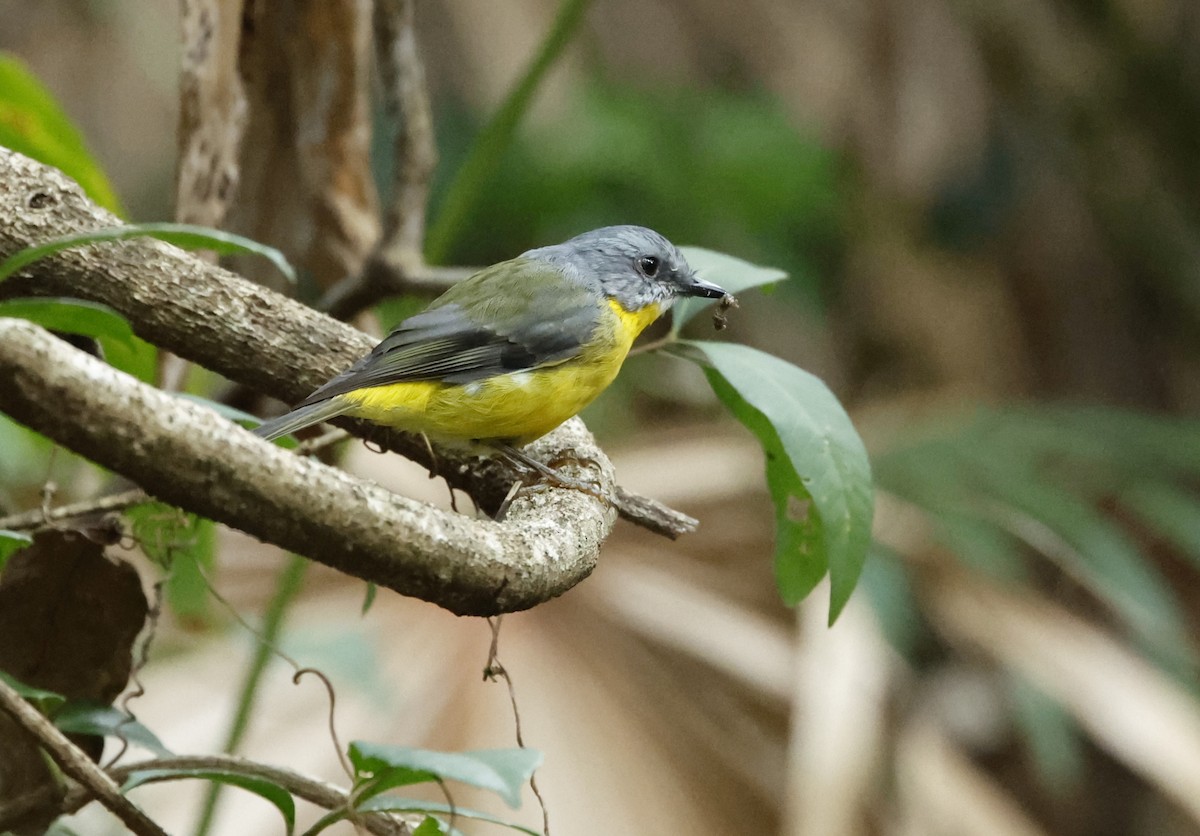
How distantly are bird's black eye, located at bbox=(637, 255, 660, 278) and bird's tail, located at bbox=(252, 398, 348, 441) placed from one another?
3.46 ft

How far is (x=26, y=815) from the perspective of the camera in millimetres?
1535

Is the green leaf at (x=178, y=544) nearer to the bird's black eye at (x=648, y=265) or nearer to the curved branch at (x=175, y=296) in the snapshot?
the curved branch at (x=175, y=296)

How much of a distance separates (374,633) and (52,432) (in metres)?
2.50

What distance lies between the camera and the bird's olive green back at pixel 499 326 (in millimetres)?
2408

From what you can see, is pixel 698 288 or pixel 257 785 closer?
pixel 257 785

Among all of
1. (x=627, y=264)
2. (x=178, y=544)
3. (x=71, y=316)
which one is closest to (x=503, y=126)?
(x=627, y=264)

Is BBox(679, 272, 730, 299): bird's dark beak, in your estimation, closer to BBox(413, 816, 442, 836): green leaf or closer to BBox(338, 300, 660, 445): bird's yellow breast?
BBox(338, 300, 660, 445): bird's yellow breast

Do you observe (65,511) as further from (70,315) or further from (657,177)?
(657,177)

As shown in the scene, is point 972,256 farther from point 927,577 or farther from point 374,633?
point 374,633

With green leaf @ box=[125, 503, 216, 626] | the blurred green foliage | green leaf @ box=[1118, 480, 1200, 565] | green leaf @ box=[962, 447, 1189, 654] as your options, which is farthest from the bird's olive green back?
the blurred green foliage

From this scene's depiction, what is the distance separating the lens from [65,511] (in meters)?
1.76

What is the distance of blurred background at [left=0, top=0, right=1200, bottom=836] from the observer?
10.8ft

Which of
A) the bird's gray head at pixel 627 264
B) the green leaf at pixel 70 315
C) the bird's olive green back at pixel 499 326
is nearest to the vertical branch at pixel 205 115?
the bird's olive green back at pixel 499 326

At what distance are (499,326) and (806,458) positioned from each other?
3.20 ft
